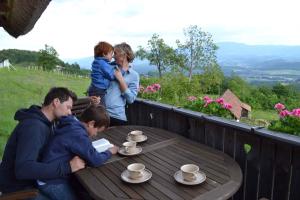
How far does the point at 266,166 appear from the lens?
7.20 ft

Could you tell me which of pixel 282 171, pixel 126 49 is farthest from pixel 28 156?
pixel 126 49

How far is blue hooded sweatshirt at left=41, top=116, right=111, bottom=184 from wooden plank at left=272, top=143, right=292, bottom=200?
1300mm

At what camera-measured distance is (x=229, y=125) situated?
2432mm

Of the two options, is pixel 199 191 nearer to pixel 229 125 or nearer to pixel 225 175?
pixel 225 175

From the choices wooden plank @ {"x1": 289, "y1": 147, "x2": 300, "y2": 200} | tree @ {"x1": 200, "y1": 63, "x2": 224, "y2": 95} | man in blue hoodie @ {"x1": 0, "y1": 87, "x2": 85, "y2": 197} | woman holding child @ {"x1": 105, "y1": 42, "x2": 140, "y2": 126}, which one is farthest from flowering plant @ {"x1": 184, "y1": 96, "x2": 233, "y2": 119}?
tree @ {"x1": 200, "y1": 63, "x2": 224, "y2": 95}

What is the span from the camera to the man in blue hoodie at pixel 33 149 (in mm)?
1796

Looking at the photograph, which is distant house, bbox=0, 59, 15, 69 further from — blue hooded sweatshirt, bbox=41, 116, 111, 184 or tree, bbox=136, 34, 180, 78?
blue hooded sweatshirt, bbox=41, 116, 111, 184

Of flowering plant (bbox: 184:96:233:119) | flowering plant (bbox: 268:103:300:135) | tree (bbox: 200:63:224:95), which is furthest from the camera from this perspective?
tree (bbox: 200:63:224:95)

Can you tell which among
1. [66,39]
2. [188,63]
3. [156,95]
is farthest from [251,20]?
[156,95]

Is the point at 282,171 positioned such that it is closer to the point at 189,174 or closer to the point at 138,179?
the point at 189,174

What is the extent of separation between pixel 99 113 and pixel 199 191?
887mm

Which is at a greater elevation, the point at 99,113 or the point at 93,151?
the point at 99,113

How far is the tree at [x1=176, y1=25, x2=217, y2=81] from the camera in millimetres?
37375

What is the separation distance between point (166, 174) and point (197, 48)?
3713 centimetres
